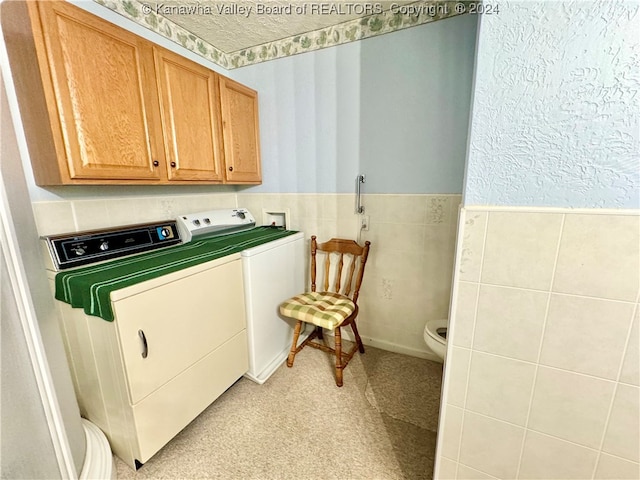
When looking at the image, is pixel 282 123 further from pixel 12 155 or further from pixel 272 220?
pixel 12 155

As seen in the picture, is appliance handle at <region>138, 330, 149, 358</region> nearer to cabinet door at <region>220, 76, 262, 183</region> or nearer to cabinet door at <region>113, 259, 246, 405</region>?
cabinet door at <region>113, 259, 246, 405</region>

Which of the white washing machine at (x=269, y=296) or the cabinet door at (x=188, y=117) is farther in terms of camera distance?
the white washing machine at (x=269, y=296)

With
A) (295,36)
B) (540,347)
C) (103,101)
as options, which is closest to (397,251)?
(540,347)

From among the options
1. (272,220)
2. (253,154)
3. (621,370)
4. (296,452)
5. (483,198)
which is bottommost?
(296,452)

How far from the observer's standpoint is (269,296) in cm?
181

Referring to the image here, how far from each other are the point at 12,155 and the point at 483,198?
1.56 metres

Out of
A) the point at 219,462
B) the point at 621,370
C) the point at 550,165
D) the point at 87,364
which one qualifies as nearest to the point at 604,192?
the point at 550,165

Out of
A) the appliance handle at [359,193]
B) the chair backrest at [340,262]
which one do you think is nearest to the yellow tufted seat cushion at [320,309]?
the chair backrest at [340,262]

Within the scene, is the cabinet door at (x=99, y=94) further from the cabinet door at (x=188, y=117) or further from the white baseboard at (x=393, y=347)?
the white baseboard at (x=393, y=347)

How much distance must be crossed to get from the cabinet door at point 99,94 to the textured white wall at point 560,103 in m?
A: 1.55

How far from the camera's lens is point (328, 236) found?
216 cm

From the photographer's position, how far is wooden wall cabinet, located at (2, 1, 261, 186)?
3.57ft

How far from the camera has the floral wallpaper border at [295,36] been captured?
62.1 inches

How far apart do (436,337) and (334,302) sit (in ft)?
2.22
